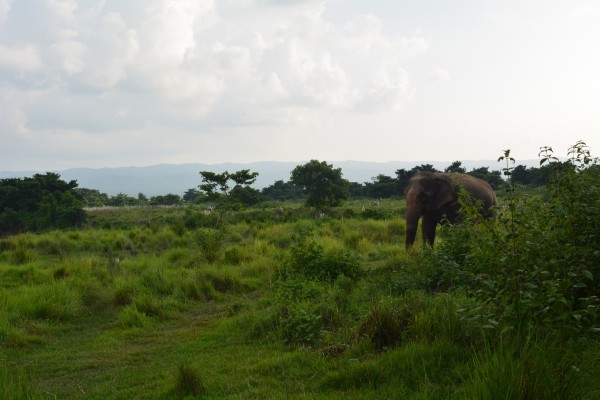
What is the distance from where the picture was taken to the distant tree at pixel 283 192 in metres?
53.7

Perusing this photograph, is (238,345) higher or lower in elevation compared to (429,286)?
lower

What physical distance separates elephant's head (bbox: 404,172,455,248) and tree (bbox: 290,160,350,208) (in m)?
20.1

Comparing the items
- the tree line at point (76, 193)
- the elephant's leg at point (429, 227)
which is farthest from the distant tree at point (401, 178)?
the elephant's leg at point (429, 227)

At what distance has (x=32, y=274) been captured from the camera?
11.1m

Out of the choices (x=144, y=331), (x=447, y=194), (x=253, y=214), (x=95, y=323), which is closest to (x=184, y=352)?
(x=144, y=331)

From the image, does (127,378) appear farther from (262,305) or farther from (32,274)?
(32,274)

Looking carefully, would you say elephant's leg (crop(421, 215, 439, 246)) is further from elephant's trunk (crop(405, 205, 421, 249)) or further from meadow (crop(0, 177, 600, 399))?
meadow (crop(0, 177, 600, 399))

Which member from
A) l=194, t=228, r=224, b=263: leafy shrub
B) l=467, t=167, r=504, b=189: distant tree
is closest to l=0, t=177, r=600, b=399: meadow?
l=194, t=228, r=224, b=263: leafy shrub

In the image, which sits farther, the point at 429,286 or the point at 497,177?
the point at 497,177

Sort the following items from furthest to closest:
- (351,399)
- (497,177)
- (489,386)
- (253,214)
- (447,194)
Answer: (497,177), (253,214), (447,194), (351,399), (489,386)

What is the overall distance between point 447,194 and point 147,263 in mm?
7711

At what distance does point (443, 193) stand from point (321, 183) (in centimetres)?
2147

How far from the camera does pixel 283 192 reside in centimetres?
5541

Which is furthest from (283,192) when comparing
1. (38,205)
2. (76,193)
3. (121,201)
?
(38,205)
